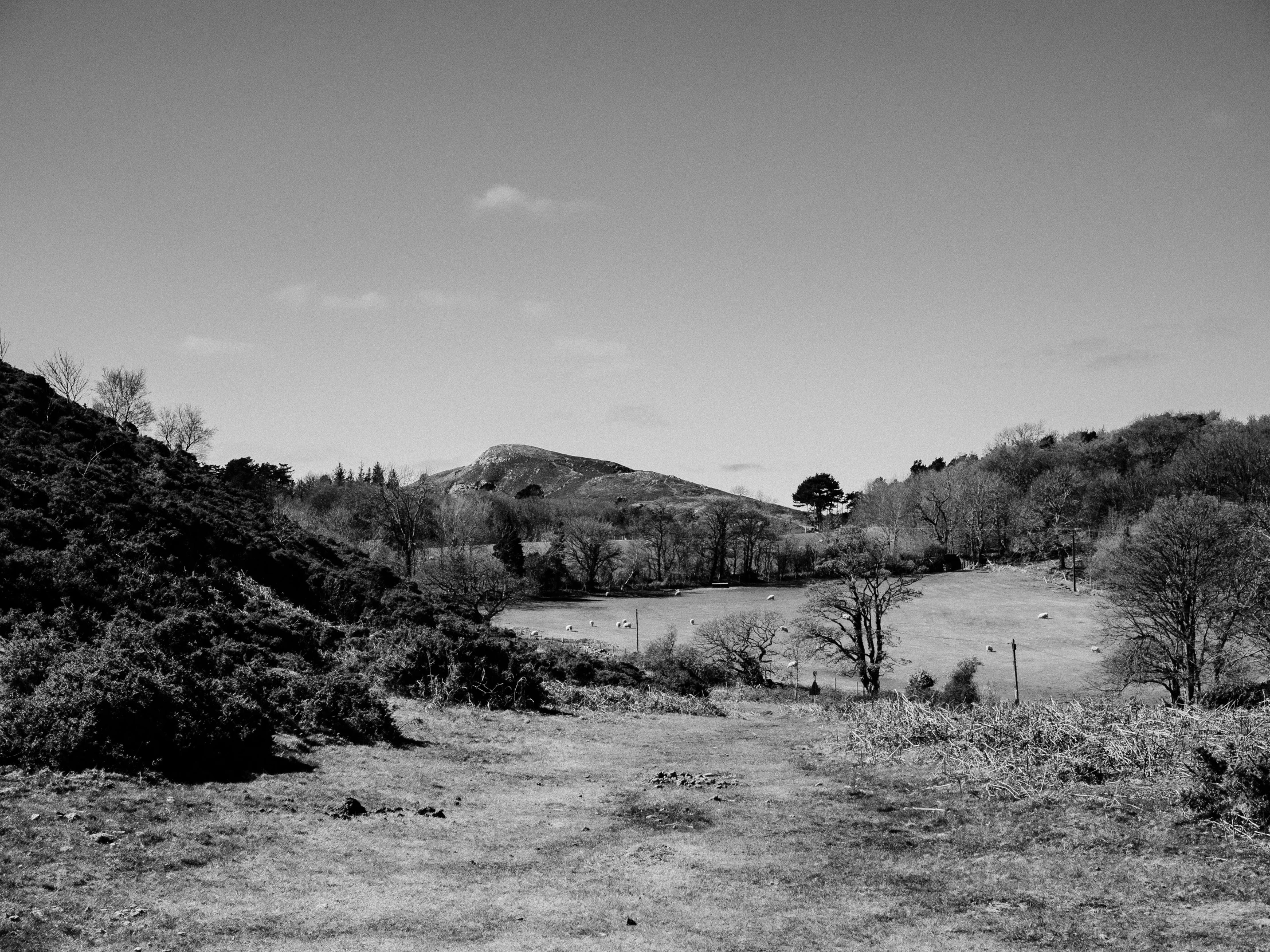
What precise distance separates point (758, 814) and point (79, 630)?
14.3m

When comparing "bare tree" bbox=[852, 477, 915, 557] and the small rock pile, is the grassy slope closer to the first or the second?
the small rock pile

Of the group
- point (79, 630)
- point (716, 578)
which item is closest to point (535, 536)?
point (716, 578)

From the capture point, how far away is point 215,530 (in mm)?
28922

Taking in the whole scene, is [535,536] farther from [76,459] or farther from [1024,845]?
[1024,845]

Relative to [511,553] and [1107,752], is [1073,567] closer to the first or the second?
[511,553]

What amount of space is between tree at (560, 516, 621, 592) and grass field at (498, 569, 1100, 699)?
873cm

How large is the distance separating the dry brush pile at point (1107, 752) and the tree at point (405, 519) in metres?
78.2

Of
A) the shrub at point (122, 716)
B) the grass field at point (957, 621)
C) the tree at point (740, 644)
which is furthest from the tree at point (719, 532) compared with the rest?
the shrub at point (122, 716)

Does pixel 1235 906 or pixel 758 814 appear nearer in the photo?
pixel 1235 906

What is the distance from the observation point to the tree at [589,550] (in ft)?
362

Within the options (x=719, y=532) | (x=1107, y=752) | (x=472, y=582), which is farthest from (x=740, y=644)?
(x=719, y=532)

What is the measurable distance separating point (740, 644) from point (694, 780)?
4034 centimetres

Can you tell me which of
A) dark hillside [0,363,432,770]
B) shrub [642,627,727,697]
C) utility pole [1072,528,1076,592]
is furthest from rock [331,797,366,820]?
utility pole [1072,528,1076,592]

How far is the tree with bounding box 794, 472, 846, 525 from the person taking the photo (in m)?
160
